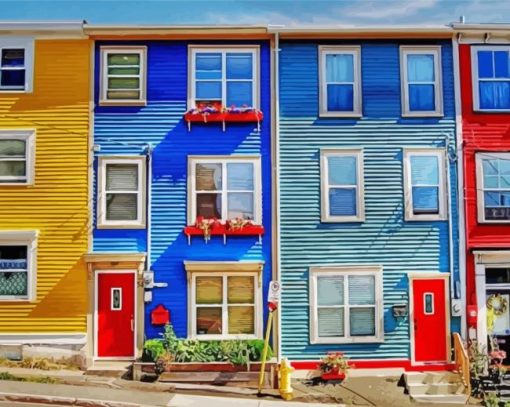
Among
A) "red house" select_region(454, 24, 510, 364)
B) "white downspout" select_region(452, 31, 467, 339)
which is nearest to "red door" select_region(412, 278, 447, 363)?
"white downspout" select_region(452, 31, 467, 339)

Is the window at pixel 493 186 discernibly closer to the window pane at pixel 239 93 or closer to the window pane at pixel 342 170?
the window pane at pixel 342 170

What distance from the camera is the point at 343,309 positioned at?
1600 cm

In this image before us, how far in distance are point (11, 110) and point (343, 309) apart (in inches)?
406

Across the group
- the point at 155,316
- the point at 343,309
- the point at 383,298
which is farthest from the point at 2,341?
the point at 383,298

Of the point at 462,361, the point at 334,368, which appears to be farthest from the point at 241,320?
the point at 462,361

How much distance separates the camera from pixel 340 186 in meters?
16.3

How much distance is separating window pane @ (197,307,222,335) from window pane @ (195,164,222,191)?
3.19 meters

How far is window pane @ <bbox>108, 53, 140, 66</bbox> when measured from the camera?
16531 millimetres

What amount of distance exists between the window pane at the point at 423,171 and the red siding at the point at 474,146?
0.83m

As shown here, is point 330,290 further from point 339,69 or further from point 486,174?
point 339,69

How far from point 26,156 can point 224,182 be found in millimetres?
5292

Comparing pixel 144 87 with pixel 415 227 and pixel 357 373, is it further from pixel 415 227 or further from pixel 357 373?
pixel 357 373

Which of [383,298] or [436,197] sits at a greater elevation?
[436,197]

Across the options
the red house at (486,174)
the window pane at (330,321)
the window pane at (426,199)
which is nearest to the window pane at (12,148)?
the window pane at (330,321)
